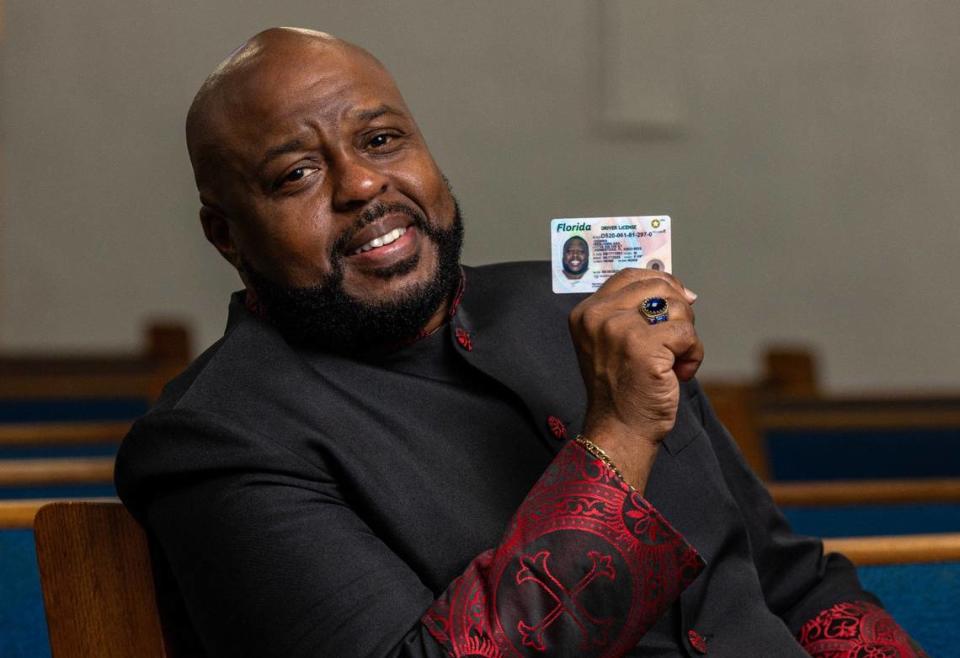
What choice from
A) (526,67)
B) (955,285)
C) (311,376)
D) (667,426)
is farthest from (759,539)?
(955,285)

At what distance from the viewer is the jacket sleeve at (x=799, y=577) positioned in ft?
6.54

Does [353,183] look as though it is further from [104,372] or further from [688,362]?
[104,372]

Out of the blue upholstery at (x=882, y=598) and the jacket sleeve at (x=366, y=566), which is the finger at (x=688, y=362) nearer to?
the jacket sleeve at (x=366, y=566)

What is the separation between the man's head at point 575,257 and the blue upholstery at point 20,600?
2.99 feet

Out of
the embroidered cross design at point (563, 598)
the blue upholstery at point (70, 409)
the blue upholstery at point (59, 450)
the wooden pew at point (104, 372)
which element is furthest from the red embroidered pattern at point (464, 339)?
the blue upholstery at point (70, 409)

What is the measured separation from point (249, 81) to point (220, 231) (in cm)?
23

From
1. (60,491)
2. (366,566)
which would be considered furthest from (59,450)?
(366,566)

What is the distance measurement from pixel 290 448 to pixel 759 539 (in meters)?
0.72

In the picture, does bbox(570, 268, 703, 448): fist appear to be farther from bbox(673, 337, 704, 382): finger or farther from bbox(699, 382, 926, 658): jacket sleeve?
bbox(699, 382, 926, 658): jacket sleeve

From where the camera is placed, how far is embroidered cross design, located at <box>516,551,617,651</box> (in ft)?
5.18

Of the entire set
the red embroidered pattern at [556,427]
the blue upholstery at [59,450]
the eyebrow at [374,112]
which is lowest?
the blue upholstery at [59,450]

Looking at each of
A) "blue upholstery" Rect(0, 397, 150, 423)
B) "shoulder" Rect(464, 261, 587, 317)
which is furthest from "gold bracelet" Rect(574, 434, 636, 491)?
"blue upholstery" Rect(0, 397, 150, 423)

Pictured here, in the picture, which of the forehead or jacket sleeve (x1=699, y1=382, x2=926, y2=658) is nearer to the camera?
the forehead

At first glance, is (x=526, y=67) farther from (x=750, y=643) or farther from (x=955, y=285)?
(x=750, y=643)
